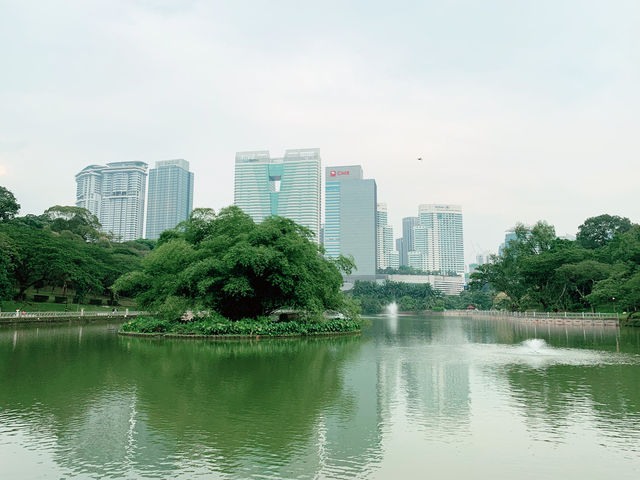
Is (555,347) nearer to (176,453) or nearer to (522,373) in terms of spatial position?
(522,373)

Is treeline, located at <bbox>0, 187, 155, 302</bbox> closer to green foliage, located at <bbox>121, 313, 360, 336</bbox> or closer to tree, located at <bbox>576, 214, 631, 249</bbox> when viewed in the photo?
green foliage, located at <bbox>121, 313, 360, 336</bbox>

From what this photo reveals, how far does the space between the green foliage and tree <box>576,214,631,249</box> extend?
83752mm

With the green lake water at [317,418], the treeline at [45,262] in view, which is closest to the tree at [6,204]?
the treeline at [45,262]

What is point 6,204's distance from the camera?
8294 cm

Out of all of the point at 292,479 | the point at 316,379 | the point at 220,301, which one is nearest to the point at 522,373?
the point at 316,379

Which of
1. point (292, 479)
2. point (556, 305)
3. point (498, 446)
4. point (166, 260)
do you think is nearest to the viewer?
point (292, 479)

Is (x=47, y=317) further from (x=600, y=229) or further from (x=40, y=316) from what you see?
(x=600, y=229)

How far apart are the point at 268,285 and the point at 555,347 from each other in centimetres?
1918

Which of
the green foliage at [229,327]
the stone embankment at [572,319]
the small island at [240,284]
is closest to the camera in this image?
the small island at [240,284]

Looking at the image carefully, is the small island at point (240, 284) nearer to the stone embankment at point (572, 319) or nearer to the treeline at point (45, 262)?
the treeline at point (45, 262)

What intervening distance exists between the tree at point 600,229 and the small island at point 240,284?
81.8m

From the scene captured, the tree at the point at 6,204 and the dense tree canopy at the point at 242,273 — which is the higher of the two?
the tree at the point at 6,204

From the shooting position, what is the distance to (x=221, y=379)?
1658 centimetres

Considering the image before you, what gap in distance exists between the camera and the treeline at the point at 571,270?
5813 cm
